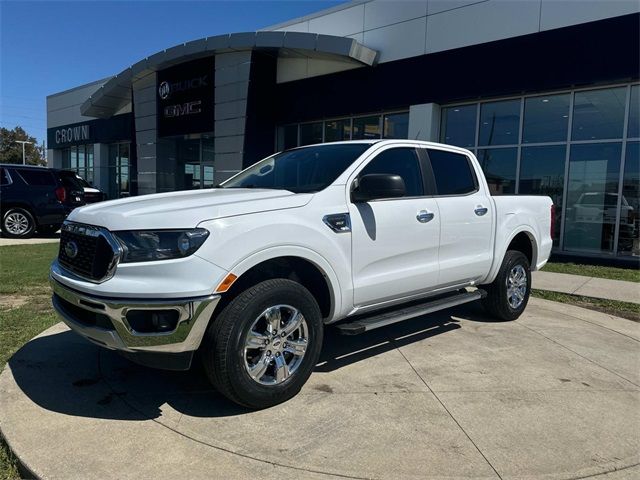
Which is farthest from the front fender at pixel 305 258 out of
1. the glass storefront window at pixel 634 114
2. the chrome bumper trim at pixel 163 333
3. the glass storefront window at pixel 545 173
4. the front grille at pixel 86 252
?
the glass storefront window at pixel 634 114

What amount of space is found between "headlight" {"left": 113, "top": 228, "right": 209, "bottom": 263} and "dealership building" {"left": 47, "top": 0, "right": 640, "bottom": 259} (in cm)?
517

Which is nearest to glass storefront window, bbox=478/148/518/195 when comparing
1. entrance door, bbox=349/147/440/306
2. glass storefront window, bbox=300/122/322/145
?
glass storefront window, bbox=300/122/322/145

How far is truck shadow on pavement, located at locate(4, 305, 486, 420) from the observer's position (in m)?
3.40

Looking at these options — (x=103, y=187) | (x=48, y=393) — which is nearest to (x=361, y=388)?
(x=48, y=393)

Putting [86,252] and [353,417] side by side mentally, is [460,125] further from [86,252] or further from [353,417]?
[86,252]

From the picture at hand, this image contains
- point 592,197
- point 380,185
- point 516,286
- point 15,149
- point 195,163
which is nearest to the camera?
point 380,185

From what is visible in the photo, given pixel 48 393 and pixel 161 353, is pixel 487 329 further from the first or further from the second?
pixel 48 393

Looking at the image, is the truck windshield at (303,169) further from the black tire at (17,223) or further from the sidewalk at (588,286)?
the black tire at (17,223)

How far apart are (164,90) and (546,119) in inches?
569

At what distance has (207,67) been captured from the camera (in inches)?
710

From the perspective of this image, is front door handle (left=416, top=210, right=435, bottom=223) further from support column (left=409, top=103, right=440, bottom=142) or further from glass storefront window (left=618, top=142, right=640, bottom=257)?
support column (left=409, top=103, right=440, bottom=142)

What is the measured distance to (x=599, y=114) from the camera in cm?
1100

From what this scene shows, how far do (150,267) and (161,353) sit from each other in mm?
544

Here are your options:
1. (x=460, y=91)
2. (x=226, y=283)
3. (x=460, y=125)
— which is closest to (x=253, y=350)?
(x=226, y=283)
